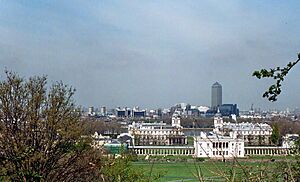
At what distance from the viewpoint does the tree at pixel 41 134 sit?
10.2m

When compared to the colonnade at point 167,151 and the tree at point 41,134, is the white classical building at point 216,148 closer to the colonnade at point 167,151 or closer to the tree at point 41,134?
the tree at point 41,134

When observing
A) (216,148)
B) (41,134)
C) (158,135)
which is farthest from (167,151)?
(216,148)

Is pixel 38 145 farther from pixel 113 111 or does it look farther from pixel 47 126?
pixel 113 111

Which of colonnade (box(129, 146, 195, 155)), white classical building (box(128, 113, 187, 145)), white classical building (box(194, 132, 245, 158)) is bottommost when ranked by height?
colonnade (box(129, 146, 195, 155))

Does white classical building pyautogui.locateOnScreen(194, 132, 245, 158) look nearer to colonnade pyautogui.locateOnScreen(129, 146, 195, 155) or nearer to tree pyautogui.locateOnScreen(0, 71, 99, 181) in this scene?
tree pyautogui.locateOnScreen(0, 71, 99, 181)

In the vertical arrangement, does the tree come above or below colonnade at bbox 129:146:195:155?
above

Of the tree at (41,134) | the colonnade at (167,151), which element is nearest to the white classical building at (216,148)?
the tree at (41,134)

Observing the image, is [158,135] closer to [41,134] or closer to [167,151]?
[167,151]

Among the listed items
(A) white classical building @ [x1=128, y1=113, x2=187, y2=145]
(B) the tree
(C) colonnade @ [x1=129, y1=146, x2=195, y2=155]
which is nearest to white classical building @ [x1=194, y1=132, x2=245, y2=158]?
(B) the tree

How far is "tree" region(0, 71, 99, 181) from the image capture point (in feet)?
33.6

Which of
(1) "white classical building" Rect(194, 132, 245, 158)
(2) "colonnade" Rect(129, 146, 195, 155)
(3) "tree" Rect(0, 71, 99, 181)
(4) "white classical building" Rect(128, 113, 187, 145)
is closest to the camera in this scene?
(1) "white classical building" Rect(194, 132, 245, 158)

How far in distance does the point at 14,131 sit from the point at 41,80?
1.27 meters

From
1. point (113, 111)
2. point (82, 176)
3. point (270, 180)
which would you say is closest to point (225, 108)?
point (113, 111)

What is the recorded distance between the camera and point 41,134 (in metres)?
10.8
